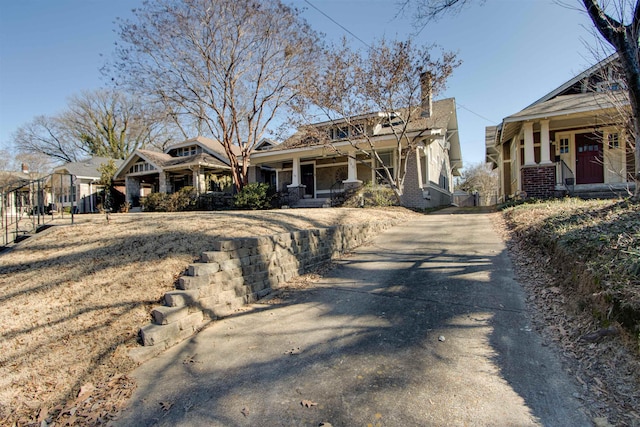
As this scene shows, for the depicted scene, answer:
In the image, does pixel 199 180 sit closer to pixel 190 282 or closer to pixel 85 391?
pixel 190 282

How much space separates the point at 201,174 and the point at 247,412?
20.5 metres

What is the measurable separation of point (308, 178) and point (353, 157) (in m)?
6.00

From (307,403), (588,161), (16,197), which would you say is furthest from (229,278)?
(588,161)

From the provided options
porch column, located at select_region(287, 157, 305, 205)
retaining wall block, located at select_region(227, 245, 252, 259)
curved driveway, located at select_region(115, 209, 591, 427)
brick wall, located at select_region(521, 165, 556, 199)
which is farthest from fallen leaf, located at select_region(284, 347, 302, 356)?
porch column, located at select_region(287, 157, 305, 205)

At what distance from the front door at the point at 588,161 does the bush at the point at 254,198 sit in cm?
1393

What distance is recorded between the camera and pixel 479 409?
2311mm

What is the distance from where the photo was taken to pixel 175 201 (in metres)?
19.5

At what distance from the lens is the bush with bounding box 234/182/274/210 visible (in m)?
17.4

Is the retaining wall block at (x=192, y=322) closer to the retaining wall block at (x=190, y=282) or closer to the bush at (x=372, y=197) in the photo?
the retaining wall block at (x=190, y=282)

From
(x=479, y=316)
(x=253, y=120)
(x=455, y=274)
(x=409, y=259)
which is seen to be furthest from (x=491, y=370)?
(x=253, y=120)

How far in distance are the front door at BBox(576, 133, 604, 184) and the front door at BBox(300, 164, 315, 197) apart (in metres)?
12.9

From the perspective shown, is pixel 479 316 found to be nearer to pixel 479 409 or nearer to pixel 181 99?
pixel 479 409

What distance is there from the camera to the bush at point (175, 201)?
19359 mm

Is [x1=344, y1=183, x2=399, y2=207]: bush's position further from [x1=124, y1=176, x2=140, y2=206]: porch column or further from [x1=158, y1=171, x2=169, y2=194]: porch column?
[x1=124, y1=176, x2=140, y2=206]: porch column
